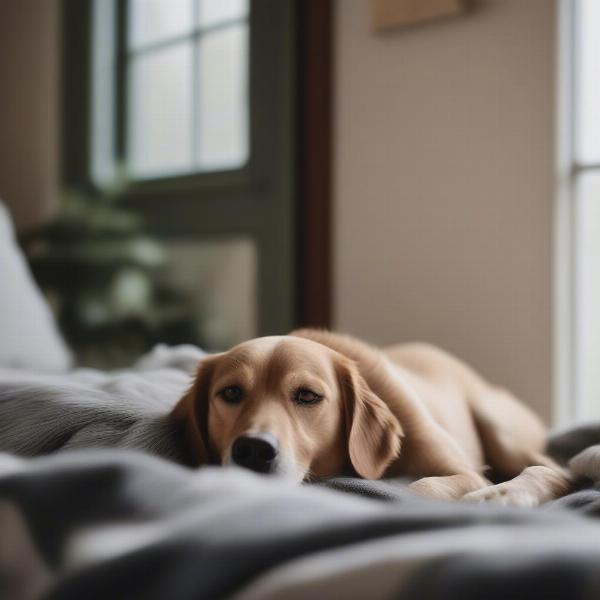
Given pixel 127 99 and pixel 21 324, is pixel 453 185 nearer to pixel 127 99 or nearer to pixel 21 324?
pixel 21 324

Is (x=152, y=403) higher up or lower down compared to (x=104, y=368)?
higher up

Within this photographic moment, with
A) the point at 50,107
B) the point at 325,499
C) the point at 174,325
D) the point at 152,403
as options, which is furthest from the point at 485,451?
the point at 50,107

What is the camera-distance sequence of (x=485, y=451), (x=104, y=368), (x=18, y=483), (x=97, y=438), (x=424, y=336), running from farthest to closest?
(x=104, y=368), (x=424, y=336), (x=485, y=451), (x=97, y=438), (x=18, y=483)

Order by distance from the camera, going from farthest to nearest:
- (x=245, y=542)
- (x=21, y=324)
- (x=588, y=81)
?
(x=588, y=81) < (x=21, y=324) < (x=245, y=542)

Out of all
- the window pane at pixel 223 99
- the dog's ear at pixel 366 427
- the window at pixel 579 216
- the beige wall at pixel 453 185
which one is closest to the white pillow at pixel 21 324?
the dog's ear at pixel 366 427

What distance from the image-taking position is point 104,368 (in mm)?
2848

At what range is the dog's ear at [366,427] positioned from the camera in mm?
1041

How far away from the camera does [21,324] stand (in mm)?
1779

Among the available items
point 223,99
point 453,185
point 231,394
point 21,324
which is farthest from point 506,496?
point 223,99

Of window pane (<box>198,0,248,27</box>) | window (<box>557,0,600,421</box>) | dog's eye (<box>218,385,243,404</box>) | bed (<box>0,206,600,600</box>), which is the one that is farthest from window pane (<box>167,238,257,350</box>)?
bed (<box>0,206,600,600</box>)

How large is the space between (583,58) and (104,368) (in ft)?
6.27

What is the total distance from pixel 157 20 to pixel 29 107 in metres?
0.88

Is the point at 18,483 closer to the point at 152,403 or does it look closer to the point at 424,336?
the point at 152,403

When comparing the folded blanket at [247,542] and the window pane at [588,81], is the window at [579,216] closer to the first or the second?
the window pane at [588,81]
